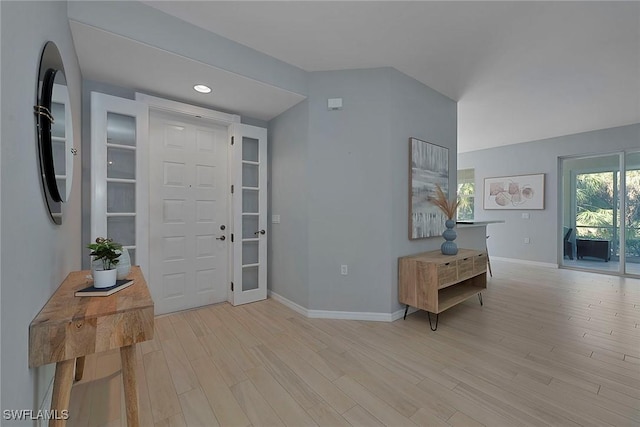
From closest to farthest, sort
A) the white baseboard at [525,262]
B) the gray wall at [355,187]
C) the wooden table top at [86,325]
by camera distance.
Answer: the wooden table top at [86,325]
the gray wall at [355,187]
the white baseboard at [525,262]

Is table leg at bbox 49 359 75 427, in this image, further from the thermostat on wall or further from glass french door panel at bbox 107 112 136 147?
the thermostat on wall

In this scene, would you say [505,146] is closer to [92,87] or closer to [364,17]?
[364,17]

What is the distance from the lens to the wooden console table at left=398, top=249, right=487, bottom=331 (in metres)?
2.63

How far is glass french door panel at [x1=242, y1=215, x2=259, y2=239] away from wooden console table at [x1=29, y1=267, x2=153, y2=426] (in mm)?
2112

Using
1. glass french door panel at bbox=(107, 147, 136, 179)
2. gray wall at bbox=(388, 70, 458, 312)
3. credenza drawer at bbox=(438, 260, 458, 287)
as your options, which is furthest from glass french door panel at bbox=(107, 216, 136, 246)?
credenza drawer at bbox=(438, 260, 458, 287)

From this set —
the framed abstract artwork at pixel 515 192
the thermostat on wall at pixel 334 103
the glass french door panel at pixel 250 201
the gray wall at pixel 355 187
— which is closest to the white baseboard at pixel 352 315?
the gray wall at pixel 355 187

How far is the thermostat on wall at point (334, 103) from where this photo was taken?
9.61 feet

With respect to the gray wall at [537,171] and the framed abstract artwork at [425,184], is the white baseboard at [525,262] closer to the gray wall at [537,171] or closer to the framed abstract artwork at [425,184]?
the gray wall at [537,171]

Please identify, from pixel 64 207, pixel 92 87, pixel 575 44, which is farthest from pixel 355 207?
pixel 92 87

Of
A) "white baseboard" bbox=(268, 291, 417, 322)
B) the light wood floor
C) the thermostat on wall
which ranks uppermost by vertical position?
the thermostat on wall

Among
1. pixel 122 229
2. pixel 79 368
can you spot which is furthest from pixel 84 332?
pixel 122 229

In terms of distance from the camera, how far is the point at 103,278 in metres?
1.46

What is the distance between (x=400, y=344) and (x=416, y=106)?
8.56ft

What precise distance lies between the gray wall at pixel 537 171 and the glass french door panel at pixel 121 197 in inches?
279
